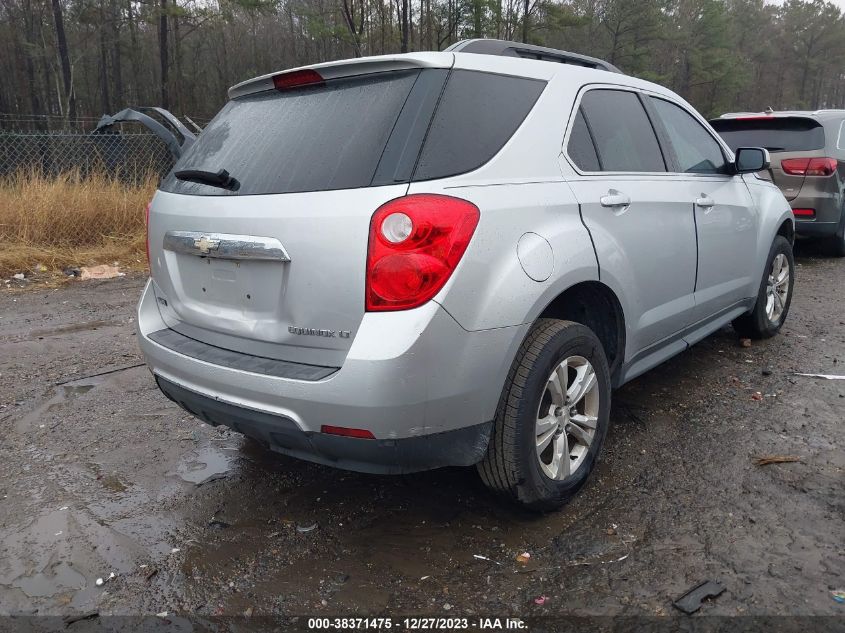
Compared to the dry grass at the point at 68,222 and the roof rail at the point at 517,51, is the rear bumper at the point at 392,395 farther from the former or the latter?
the dry grass at the point at 68,222

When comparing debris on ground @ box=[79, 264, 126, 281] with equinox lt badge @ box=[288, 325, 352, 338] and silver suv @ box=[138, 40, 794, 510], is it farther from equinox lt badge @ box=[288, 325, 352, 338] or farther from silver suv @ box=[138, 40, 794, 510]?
equinox lt badge @ box=[288, 325, 352, 338]

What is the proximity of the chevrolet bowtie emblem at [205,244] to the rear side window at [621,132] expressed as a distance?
1662 millimetres

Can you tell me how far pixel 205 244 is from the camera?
2459 mm

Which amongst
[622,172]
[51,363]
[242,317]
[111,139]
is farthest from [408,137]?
[111,139]

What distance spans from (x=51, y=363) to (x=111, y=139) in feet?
23.9

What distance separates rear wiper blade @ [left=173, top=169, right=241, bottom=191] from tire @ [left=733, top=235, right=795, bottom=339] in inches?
141

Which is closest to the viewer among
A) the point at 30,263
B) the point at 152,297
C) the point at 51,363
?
the point at 152,297

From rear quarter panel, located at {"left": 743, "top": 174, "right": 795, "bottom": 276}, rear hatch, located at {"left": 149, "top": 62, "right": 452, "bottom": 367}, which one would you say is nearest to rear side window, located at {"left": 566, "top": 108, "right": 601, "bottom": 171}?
rear hatch, located at {"left": 149, "top": 62, "right": 452, "bottom": 367}

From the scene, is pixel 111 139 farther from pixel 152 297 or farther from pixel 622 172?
pixel 622 172

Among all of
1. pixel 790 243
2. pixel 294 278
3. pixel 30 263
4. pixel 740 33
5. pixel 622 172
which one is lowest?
pixel 30 263

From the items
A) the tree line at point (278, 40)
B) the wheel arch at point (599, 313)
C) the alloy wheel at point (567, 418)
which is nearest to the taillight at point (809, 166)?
the wheel arch at point (599, 313)

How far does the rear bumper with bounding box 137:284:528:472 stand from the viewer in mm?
2066

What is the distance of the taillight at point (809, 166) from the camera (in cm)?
751

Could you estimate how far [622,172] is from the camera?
10.1ft
